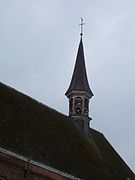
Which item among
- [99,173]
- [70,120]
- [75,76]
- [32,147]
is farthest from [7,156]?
[75,76]

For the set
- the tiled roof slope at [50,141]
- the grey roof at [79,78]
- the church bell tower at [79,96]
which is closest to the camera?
the tiled roof slope at [50,141]

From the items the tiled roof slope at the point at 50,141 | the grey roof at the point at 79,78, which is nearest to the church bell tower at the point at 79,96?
the grey roof at the point at 79,78

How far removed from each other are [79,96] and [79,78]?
1480 mm

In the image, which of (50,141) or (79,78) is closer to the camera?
(50,141)

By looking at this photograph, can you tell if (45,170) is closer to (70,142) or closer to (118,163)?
(70,142)

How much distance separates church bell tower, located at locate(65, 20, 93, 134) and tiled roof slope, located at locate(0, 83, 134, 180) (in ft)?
4.24

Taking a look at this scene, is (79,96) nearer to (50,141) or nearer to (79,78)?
(79,78)

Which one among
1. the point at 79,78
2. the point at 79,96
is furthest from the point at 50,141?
the point at 79,78

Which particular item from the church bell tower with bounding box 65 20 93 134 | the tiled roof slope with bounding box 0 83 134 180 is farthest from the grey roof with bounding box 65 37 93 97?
the tiled roof slope with bounding box 0 83 134 180

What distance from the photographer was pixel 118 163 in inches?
1757

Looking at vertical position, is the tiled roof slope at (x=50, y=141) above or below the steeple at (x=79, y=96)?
below

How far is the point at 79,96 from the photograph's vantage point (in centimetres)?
4572

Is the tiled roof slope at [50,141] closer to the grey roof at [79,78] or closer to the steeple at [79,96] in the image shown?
the steeple at [79,96]

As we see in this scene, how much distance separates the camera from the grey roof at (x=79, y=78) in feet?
150
